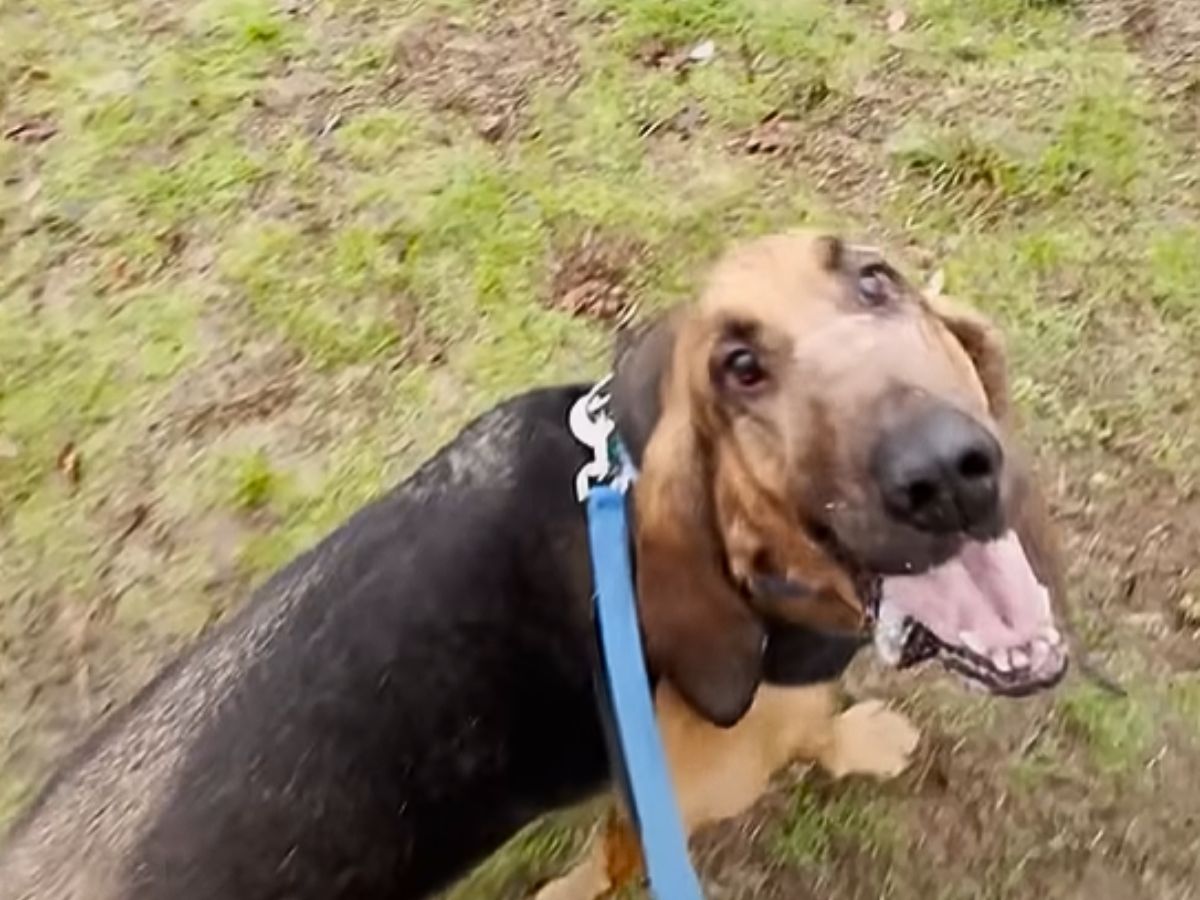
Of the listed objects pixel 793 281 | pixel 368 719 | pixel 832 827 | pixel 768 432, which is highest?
A: pixel 793 281

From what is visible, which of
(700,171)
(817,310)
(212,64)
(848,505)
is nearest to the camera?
(848,505)

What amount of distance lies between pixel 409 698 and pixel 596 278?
2.06 m

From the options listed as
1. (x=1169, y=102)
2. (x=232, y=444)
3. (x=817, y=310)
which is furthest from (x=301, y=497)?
(x=1169, y=102)

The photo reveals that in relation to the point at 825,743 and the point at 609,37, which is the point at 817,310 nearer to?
the point at 825,743

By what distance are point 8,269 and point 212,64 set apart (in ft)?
2.95

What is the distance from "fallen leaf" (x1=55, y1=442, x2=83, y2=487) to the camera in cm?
549

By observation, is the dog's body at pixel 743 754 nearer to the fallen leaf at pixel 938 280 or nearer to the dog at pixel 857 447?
the dog at pixel 857 447

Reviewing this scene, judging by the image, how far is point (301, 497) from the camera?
538 cm

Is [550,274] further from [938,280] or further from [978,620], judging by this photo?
[978,620]

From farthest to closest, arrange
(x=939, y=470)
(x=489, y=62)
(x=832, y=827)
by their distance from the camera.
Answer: (x=489, y=62) < (x=832, y=827) < (x=939, y=470)

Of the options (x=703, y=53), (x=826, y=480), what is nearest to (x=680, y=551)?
(x=826, y=480)

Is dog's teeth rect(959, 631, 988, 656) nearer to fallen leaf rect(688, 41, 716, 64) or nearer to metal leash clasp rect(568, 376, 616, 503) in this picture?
metal leash clasp rect(568, 376, 616, 503)

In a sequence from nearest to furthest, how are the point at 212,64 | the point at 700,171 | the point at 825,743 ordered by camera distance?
1. the point at 825,743
2. the point at 700,171
3. the point at 212,64

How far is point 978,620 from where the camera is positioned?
3486mm
